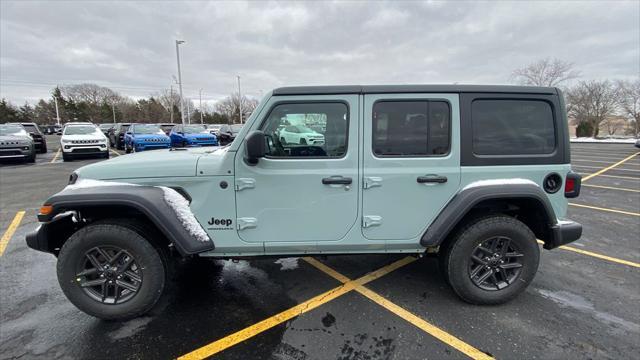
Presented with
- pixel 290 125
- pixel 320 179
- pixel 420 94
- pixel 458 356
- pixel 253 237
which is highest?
pixel 420 94

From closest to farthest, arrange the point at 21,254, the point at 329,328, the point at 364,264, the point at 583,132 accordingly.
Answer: the point at 329,328 → the point at 364,264 → the point at 21,254 → the point at 583,132

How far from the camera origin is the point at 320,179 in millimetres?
2672

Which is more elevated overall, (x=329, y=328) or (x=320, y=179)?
(x=320, y=179)

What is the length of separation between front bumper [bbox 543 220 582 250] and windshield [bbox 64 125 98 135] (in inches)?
632

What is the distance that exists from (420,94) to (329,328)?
2.15 metres

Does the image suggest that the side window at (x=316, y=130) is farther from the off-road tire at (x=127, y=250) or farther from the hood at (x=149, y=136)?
the hood at (x=149, y=136)

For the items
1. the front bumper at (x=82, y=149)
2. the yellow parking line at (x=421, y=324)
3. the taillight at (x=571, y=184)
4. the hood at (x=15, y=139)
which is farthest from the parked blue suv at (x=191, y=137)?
the taillight at (x=571, y=184)

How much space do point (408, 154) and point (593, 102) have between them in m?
55.3

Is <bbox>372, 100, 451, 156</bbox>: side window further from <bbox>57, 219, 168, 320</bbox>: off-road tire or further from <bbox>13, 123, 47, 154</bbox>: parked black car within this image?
<bbox>13, 123, 47, 154</bbox>: parked black car

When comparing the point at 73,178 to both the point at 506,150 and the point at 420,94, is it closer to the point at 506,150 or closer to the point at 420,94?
the point at 420,94

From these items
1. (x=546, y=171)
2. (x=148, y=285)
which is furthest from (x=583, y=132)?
(x=148, y=285)

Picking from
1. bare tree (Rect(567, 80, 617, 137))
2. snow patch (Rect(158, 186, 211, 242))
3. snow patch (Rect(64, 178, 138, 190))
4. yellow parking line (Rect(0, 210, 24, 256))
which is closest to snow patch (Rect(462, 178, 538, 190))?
snow patch (Rect(158, 186, 211, 242))

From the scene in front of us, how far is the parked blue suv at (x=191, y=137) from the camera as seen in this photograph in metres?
15.6

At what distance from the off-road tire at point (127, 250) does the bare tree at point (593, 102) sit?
173ft
